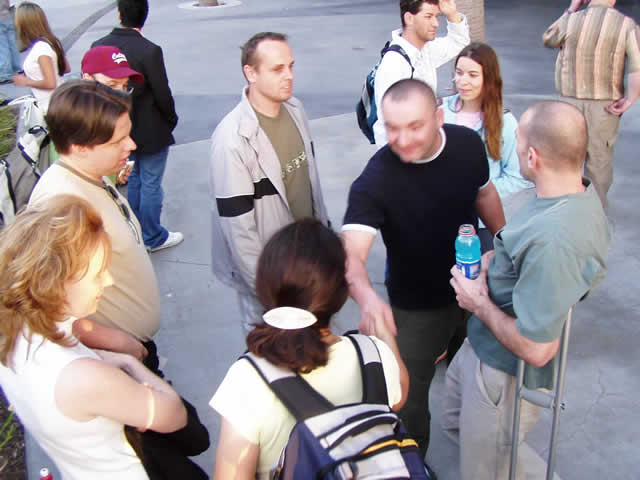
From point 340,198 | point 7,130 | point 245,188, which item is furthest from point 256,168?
point 7,130

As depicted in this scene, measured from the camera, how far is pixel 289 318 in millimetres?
1664

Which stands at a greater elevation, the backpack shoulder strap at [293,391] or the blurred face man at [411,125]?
the blurred face man at [411,125]

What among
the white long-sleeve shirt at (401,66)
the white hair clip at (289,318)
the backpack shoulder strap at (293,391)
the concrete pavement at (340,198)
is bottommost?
the concrete pavement at (340,198)

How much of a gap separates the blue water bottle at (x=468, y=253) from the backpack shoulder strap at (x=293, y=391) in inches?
37.8

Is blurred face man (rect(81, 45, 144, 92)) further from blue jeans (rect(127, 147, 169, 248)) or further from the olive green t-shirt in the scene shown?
the olive green t-shirt

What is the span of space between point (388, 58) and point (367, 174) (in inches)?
65.4

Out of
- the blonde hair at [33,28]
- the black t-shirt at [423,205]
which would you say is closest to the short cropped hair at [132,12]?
the blonde hair at [33,28]

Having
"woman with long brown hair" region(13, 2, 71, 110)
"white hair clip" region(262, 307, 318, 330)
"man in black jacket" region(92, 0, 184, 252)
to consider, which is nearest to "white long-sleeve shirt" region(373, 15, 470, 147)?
"man in black jacket" region(92, 0, 184, 252)

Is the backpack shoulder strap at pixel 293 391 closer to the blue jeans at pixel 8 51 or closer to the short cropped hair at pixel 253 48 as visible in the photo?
the short cropped hair at pixel 253 48

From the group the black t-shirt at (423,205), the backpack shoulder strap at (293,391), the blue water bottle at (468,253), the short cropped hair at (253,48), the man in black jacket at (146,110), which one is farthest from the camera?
the man in black jacket at (146,110)

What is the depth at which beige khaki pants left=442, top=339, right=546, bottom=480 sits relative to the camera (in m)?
2.41

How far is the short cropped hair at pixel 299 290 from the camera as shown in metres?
1.68

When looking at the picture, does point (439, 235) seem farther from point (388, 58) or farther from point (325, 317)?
point (388, 58)

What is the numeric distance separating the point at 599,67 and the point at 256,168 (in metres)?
3.24
